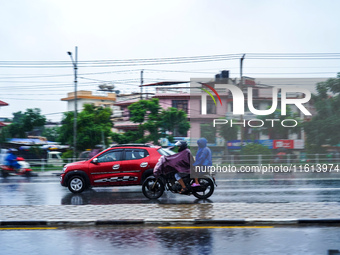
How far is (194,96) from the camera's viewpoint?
14781 mm

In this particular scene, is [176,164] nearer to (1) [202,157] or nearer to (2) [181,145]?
(2) [181,145]

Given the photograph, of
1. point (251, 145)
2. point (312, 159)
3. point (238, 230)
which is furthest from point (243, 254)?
point (312, 159)

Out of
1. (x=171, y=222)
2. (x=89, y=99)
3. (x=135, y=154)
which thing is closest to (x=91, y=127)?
(x=135, y=154)

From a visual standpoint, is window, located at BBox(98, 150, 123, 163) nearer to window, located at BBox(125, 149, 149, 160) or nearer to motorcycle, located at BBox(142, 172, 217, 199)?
window, located at BBox(125, 149, 149, 160)

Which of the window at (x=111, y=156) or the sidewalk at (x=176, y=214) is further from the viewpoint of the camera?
the window at (x=111, y=156)

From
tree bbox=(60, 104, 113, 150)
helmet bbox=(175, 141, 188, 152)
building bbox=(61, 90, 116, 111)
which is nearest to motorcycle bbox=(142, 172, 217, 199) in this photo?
helmet bbox=(175, 141, 188, 152)

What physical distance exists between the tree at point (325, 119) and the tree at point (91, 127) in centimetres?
2226

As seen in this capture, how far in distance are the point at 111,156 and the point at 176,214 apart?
19.2 ft

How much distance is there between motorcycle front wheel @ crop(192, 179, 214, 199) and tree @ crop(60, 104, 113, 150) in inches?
1015

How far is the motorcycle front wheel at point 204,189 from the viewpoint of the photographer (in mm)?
12289

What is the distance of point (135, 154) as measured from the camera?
14.8 meters

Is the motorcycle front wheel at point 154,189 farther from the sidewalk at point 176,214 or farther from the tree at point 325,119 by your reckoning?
the tree at point 325,119

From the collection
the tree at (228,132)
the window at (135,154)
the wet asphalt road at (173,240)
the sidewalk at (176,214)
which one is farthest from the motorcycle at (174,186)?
the wet asphalt road at (173,240)

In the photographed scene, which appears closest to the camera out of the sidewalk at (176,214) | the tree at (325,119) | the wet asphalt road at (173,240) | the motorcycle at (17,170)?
the wet asphalt road at (173,240)
